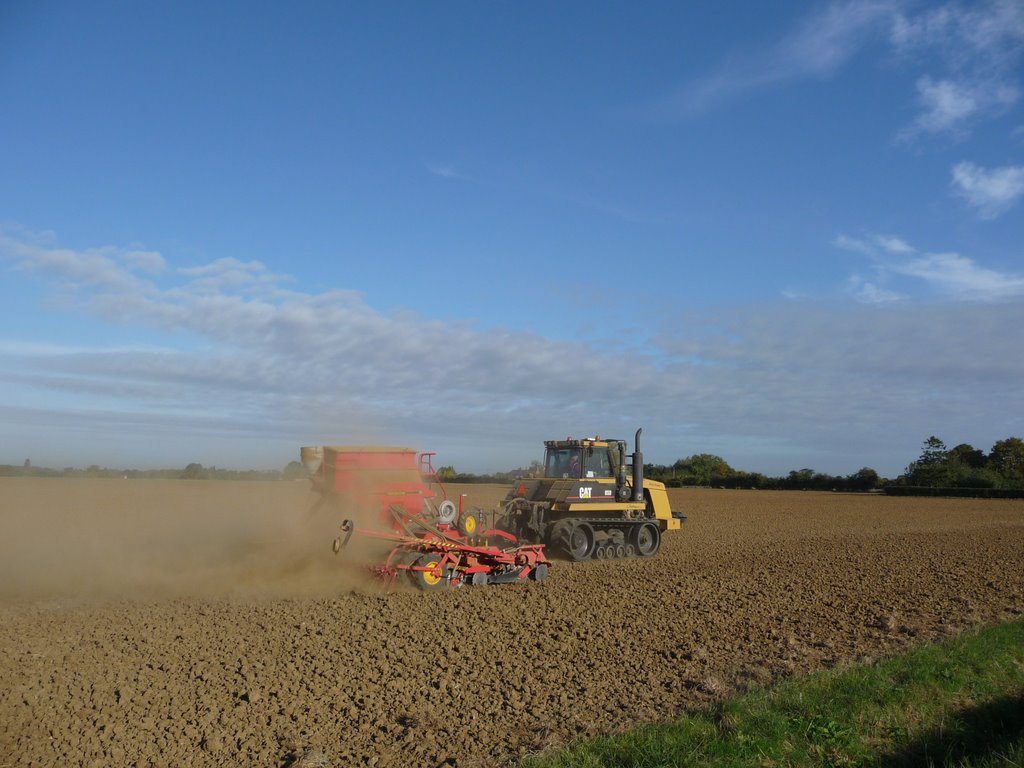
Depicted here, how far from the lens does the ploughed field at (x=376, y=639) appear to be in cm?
658

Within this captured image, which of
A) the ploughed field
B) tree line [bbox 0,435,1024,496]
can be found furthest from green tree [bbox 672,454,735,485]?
the ploughed field

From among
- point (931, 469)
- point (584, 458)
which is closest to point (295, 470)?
point (584, 458)

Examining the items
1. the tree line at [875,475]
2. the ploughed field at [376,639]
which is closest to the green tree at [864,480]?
the tree line at [875,475]

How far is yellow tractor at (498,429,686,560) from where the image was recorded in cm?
1673

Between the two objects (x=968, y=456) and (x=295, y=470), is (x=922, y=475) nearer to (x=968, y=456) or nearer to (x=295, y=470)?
(x=968, y=456)

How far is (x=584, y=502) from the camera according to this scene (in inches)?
661

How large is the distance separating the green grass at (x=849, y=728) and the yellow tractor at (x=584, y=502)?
928 centimetres

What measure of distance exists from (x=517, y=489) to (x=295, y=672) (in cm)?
1015

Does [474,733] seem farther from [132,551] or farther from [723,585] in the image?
[132,551]

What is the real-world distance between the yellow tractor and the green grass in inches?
365

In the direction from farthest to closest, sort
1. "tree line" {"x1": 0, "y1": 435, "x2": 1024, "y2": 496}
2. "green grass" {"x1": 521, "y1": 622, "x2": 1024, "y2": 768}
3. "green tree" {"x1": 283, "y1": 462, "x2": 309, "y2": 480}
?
1. "tree line" {"x1": 0, "y1": 435, "x2": 1024, "y2": 496}
2. "green tree" {"x1": 283, "y1": 462, "x2": 309, "y2": 480}
3. "green grass" {"x1": 521, "y1": 622, "x2": 1024, "y2": 768}

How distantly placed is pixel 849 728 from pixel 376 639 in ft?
18.2

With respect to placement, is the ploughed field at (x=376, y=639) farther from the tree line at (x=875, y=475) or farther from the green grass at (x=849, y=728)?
the tree line at (x=875, y=475)

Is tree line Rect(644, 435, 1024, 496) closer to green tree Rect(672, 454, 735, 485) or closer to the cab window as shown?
green tree Rect(672, 454, 735, 485)
